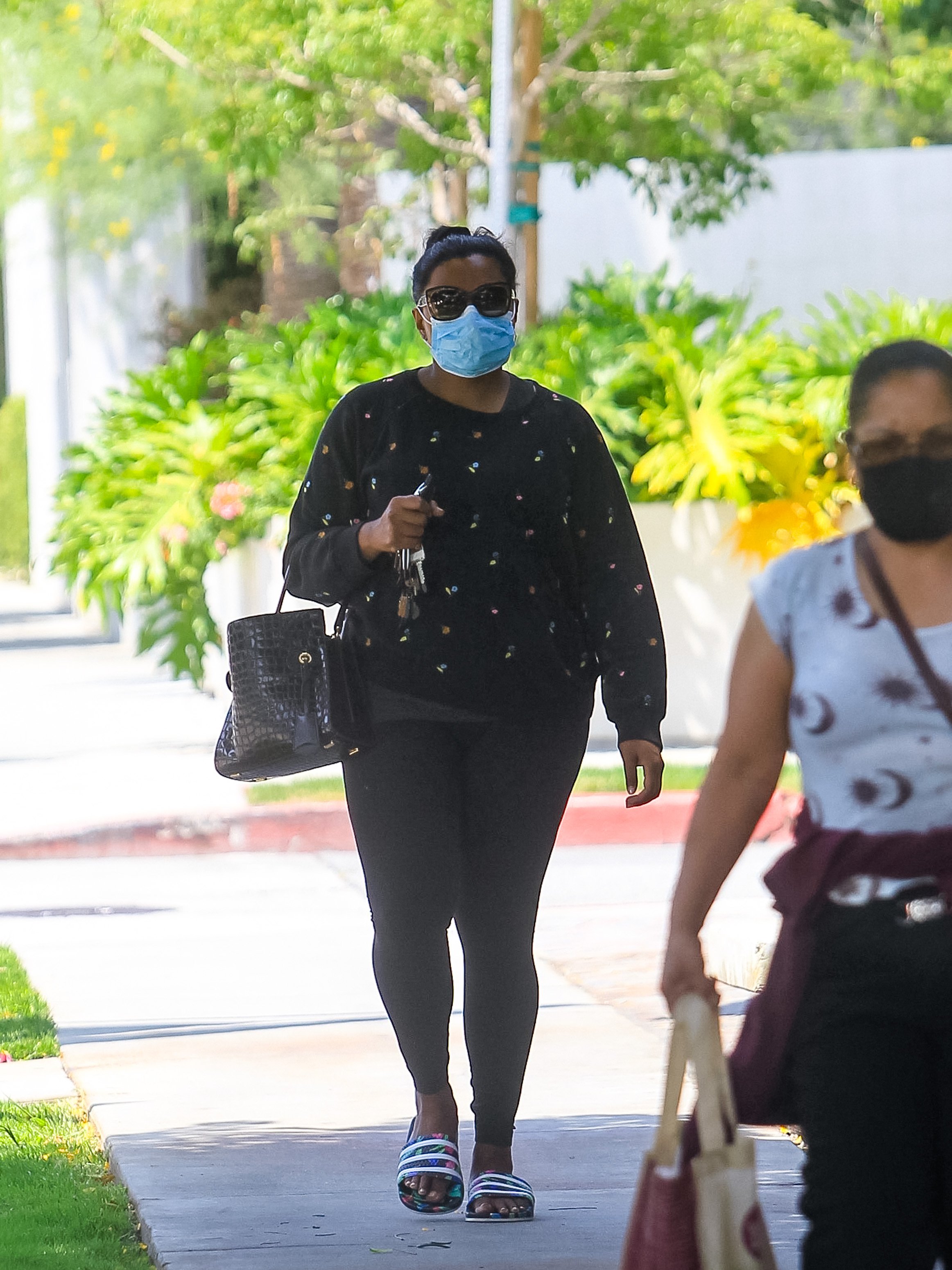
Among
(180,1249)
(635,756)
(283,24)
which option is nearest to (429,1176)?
(180,1249)

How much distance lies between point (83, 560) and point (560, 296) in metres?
5.65

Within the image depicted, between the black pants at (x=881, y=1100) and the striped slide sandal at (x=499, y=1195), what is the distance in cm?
173

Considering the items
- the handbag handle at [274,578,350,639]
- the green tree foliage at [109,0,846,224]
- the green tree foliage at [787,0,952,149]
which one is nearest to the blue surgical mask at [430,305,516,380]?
the handbag handle at [274,578,350,639]

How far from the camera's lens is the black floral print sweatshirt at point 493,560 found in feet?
13.8

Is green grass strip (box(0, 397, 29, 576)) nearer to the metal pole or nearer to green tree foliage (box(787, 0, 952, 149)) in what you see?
green tree foliage (box(787, 0, 952, 149))

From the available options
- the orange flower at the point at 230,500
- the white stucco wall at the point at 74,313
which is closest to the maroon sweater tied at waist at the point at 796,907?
the orange flower at the point at 230,500

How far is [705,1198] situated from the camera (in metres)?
2.59

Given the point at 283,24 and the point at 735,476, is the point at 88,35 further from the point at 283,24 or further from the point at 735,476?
the point at 735,476

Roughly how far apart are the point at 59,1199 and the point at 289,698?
Result: 3.69ft

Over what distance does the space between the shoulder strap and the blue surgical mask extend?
5.17ft

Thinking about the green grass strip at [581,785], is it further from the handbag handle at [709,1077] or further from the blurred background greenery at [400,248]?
the handbag handle at [709,1077]

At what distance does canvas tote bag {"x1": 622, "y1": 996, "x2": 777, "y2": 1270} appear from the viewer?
2576 mm

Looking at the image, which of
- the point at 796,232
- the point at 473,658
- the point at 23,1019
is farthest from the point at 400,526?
the point at 796,232

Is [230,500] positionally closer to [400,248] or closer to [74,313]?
[400,248]
